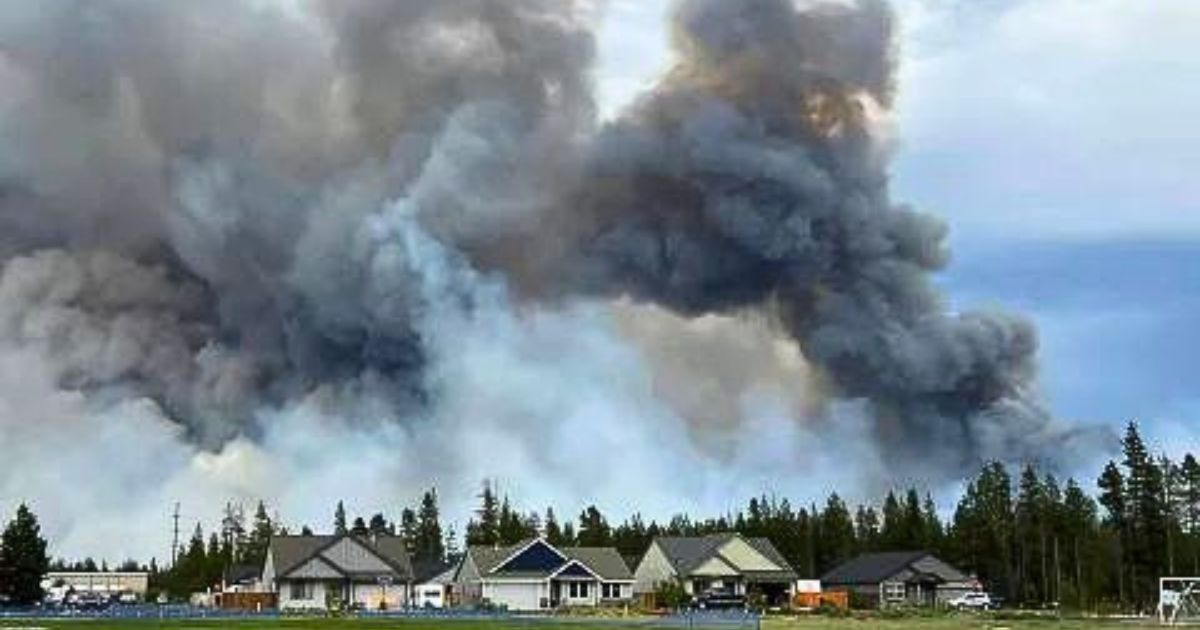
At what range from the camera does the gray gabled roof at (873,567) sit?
418 feet

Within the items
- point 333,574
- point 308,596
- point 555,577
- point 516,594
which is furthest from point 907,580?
point 308,596

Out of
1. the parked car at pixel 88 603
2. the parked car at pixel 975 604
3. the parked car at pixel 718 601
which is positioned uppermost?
the parked car at pixel 88 603

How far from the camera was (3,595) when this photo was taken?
94250mm

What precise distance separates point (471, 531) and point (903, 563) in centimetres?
5920

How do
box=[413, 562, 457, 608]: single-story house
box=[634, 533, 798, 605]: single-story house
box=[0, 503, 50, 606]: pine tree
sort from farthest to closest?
box=[634, 533, 798, 605]: single-story house → box=[413, 562, 457, 608]: single-story house → box=[0, 503, 50, 606]: pine tree

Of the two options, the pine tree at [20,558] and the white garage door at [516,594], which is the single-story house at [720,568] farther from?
the pine tree at [20,558]

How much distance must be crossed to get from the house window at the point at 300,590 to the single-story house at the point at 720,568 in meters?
23.8

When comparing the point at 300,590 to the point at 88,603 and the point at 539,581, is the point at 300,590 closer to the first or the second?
the point at 539,581

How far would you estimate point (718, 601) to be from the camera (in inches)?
4013

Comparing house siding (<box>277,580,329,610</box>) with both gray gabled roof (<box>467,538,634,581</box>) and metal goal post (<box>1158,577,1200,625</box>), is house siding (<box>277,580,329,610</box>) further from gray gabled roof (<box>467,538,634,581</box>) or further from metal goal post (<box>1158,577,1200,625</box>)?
metal goal post (<box>1158,577,1200,625</box>)

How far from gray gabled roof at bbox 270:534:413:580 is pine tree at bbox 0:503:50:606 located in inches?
855

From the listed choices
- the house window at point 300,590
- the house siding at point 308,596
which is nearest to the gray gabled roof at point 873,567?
the house siding at point 308,596

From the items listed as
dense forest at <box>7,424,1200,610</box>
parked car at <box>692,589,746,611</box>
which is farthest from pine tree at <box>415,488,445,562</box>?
parked car at <box>692,589,746,611</box>

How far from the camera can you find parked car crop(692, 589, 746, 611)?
9888 centimetres
